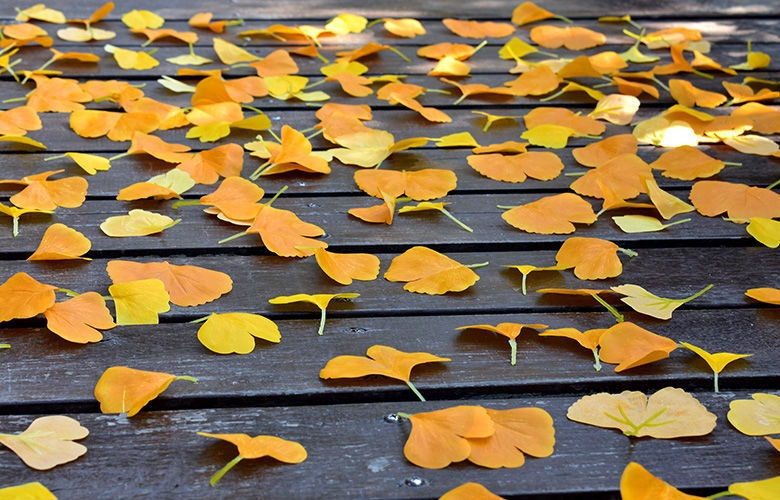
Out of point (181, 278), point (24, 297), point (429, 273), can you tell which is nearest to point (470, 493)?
point (429, 273)

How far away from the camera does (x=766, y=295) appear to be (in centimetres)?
122

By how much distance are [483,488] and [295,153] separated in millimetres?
936

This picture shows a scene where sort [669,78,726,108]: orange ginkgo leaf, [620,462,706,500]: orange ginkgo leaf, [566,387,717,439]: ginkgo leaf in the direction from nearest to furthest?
[620,462,706,500]: orange ginkgo leaf
[566,387,717,439]: ginkgo leaf
[669,78,726,108]: orange ginkgo leaf

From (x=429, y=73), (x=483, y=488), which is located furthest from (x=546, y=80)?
(x=483, y=488)

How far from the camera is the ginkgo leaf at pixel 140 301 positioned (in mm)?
1122

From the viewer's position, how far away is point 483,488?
82 cm

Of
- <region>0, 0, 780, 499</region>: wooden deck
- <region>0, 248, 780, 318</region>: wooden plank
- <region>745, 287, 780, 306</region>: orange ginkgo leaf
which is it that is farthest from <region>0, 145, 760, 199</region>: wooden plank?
<region>745, 287, 780, 306</region>: orange ginkgo leaf

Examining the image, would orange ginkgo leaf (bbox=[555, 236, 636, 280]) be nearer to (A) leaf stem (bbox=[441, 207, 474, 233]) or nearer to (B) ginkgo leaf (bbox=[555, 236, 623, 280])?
(B) ginkgo leaf (bbox=[555, 236, 623, 280])

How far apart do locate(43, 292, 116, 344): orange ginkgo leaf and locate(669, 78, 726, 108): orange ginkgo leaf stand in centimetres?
151

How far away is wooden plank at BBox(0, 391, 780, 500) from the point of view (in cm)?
86

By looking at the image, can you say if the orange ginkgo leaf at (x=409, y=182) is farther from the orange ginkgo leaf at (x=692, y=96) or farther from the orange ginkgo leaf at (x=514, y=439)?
the orange ginkgo leaf at (x=692, y=96)

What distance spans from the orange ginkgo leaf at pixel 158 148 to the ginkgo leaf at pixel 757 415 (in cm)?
113

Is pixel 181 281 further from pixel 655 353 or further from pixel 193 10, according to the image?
pixel 193 10

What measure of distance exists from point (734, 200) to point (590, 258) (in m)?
0.40
